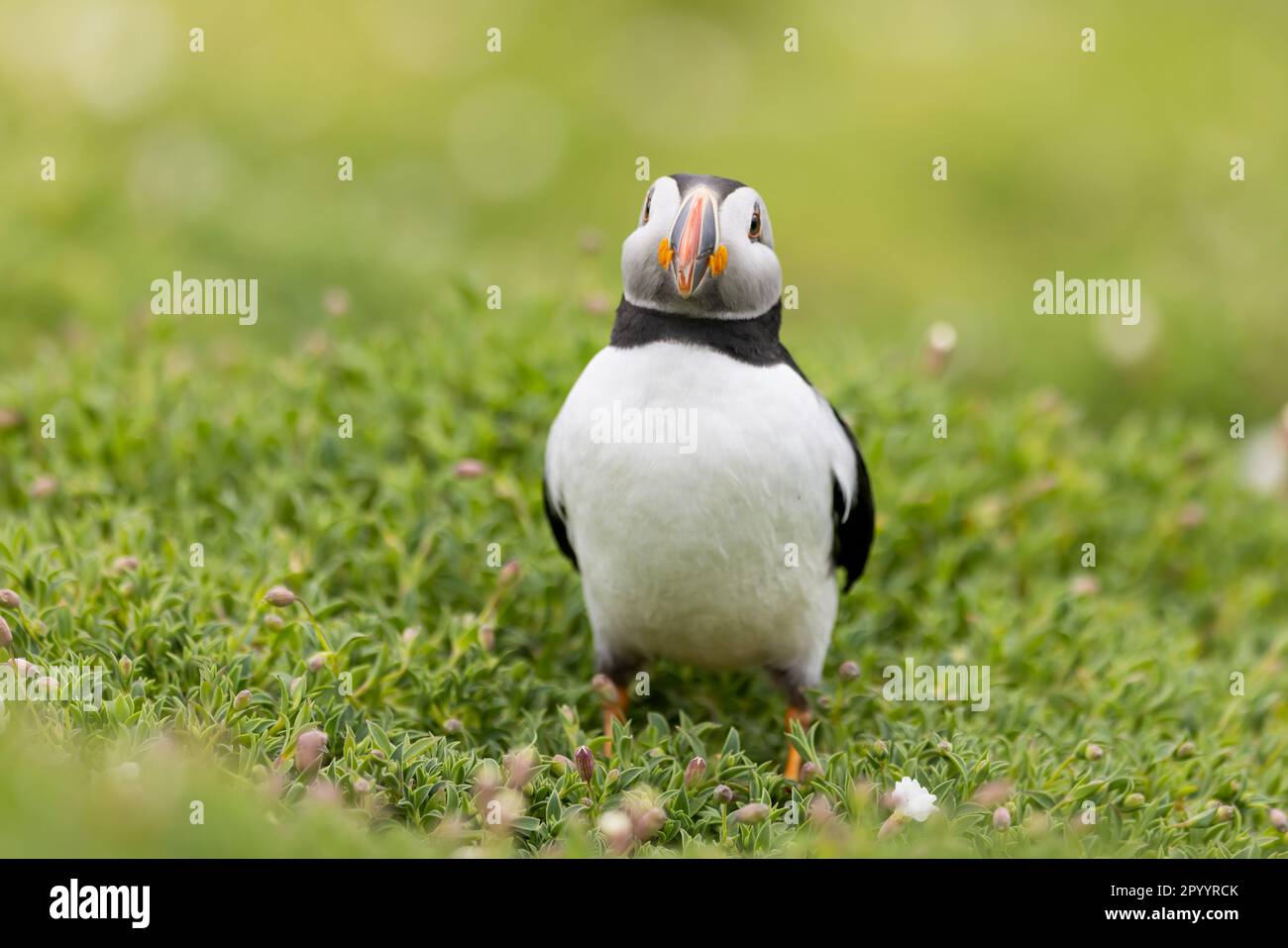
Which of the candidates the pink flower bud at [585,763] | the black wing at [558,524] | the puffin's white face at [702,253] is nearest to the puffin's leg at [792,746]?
the pink flower bud at [585,763]

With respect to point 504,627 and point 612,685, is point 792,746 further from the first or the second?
point 504,627

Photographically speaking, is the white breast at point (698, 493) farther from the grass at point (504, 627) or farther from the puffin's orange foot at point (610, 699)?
the grass at point (504, 627)

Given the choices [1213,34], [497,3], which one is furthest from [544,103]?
[1213,34]

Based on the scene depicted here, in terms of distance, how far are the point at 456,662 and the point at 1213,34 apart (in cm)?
1047

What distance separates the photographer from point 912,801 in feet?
12.2

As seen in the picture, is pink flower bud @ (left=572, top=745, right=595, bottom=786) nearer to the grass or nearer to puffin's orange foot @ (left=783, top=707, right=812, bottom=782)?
the grass

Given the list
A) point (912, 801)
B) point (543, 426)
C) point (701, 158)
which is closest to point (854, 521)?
point (912, 801)

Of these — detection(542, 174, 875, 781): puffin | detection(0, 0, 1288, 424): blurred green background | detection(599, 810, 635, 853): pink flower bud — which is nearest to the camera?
detection(599, 810, 635, 853): pink flower bud

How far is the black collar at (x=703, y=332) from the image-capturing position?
12.8 ft

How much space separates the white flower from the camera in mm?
3689

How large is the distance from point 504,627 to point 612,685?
1.67 feet

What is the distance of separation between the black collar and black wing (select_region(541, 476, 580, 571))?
0.63m

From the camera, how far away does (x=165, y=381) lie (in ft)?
18.7

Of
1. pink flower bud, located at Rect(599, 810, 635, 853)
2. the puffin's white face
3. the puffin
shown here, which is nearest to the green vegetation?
pink flower bud, located at Rect(599, 810, 635, 853)
